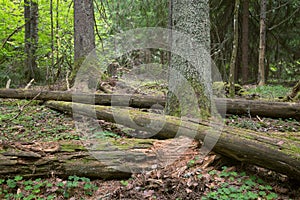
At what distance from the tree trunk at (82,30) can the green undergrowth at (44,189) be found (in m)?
5.32

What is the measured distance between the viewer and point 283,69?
1659cm

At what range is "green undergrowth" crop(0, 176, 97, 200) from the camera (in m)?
3.23

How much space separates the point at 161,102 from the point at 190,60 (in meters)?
2.05

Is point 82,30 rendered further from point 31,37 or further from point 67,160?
point 67,160

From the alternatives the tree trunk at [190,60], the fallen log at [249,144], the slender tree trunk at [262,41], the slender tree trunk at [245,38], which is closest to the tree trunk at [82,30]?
the tree trunk at [190,60]

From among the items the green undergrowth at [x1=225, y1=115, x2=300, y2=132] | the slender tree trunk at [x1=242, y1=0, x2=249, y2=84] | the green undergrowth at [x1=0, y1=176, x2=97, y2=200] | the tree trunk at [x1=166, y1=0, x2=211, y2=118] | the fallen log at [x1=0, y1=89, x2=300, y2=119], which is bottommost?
the green undergrowth at [x1=0, y1=176, x2=97, y2=200]

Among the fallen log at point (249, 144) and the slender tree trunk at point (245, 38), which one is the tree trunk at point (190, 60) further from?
the slender tree trunk at point (245, 38)

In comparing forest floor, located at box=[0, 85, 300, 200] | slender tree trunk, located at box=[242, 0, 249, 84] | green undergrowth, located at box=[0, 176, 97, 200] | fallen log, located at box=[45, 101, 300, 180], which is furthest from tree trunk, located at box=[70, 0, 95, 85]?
slender tree trunk, located at box=[242, 0, 249, 84]

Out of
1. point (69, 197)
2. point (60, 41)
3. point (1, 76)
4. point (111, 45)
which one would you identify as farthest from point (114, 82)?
point (111, 45)

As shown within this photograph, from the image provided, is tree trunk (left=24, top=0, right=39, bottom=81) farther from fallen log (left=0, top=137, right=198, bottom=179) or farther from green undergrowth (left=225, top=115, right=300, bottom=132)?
green undergrowth (left=225, top=115, right=300, bottom=132)

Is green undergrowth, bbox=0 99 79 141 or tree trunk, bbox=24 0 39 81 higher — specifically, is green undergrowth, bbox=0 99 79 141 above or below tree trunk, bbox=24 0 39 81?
below

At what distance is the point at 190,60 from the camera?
188 inches

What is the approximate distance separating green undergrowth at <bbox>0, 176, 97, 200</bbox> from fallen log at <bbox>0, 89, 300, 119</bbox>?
3.22 metres

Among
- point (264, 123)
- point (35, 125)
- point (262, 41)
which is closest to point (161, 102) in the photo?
point (264, 123)
